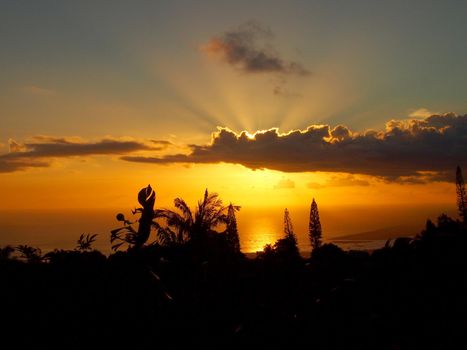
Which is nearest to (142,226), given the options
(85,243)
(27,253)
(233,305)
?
(233,305)

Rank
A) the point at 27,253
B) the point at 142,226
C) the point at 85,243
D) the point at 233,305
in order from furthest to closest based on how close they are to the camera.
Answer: the point at 27,253 → the point at 85,243 → the point at 233,305 → the point at 142,226

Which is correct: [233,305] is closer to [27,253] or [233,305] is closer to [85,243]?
[85,243]

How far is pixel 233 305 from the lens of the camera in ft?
27.2

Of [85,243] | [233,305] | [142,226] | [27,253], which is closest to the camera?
[142,226]

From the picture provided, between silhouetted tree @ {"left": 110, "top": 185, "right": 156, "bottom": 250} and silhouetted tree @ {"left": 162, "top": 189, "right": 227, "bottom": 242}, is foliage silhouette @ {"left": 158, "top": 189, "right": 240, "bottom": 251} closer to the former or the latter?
silhouetted tree @ {"left": 162, "top": 189, "right": 227, "bottom": 242}

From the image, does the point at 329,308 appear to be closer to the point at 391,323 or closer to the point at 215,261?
the point at 391,323

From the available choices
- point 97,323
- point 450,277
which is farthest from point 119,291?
point 450,277

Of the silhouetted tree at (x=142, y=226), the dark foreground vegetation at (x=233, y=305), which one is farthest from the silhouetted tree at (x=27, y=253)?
the silhouetted tree at (x=142, y=226)

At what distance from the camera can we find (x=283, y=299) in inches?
330

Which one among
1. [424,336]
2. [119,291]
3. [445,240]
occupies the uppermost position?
[445,240]

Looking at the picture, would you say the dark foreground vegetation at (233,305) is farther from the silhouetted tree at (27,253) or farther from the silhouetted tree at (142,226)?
the silhouetted tree at (27,253)

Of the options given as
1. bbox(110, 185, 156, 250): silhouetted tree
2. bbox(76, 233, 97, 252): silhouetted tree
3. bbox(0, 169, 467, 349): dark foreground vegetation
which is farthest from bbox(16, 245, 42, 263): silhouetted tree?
bbox(110, 185, 156, 250): silhouetted tree

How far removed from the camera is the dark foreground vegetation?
5.86m

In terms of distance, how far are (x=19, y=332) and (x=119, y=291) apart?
5.41ft
